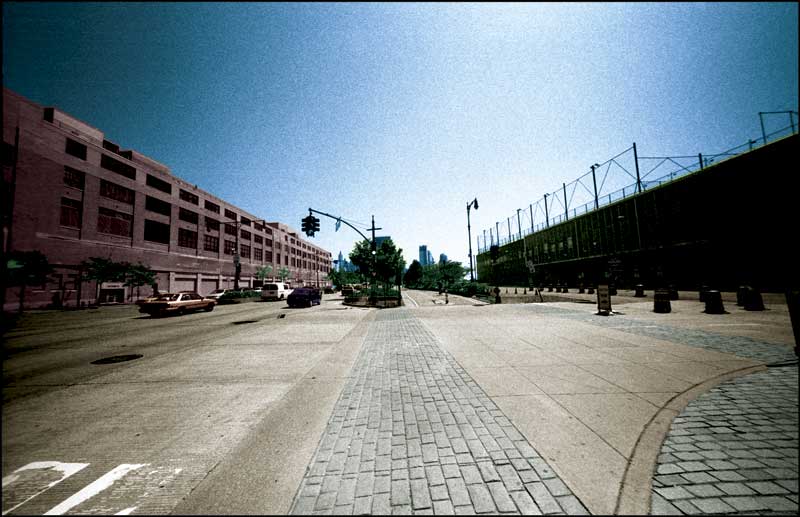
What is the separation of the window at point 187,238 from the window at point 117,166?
9.59 m

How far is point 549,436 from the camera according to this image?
3.30m

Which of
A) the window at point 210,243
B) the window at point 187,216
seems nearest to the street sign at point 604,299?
the window at point 187,216

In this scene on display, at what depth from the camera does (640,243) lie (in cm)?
3228

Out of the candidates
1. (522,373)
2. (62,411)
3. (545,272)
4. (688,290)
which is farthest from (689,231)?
(62,411)

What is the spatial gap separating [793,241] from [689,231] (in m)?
8.29

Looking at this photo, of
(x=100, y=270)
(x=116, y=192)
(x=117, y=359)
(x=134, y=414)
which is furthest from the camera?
Result: (x=116, y=192)

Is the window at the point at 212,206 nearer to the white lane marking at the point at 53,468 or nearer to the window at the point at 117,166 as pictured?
the window at the point at 117,166

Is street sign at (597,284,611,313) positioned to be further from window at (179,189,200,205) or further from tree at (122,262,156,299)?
window at (179,189,200,205)

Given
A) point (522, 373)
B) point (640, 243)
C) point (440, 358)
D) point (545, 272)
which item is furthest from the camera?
point (545, 272)

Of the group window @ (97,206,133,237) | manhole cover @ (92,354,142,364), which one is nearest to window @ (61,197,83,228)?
window @ (97,206,133,237)

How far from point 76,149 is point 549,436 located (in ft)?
119

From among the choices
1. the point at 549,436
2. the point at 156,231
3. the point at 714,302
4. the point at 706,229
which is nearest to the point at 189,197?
the point at 156,231

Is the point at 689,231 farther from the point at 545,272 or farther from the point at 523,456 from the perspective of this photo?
the point at 523,456

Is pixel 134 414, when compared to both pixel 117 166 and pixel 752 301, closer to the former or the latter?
pixel 752 301
